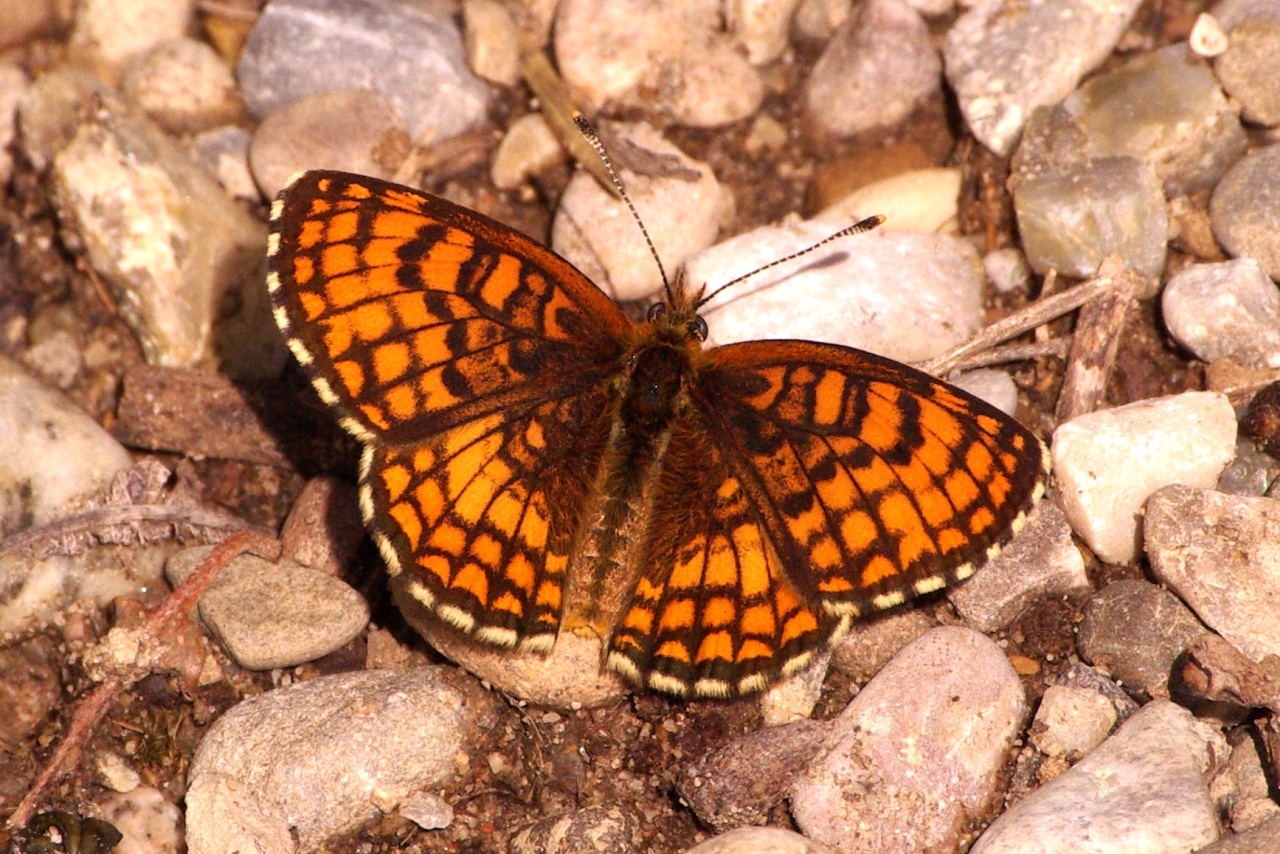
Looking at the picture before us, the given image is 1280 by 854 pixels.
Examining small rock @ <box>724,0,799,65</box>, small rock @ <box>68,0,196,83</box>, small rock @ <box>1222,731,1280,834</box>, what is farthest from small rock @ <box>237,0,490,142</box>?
small rock @ <box>1222,731,1280,834</box>

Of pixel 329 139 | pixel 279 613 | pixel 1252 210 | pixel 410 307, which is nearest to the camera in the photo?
pixel 410 307

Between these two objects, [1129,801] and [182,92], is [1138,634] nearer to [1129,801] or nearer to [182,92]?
[1129,801]

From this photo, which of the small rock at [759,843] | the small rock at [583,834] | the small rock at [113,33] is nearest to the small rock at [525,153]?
the small rock at [113,33]

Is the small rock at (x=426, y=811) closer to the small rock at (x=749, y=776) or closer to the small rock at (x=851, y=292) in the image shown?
the small rock at (x=749, y=776)

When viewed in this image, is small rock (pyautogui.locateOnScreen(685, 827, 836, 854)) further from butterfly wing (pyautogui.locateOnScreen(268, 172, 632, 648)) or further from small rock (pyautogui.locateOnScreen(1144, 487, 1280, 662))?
small rock (pyautogui.locateOnScreen(1144, 487, 1280, 662))

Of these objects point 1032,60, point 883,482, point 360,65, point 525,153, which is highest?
point 1032,60

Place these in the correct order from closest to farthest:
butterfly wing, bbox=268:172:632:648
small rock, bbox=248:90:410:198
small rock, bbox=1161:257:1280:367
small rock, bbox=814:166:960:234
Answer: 1. butterfly wing, bbox=268:172:632:648
2. small rock, bbox=1161:257:1280:367
3. small rock, bbox=814:166:960:234
4. small rock, bbox=248:90:410:198

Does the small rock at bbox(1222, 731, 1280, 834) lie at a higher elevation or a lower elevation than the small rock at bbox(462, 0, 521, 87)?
lower

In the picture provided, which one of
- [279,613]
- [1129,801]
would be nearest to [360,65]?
[279,613]
